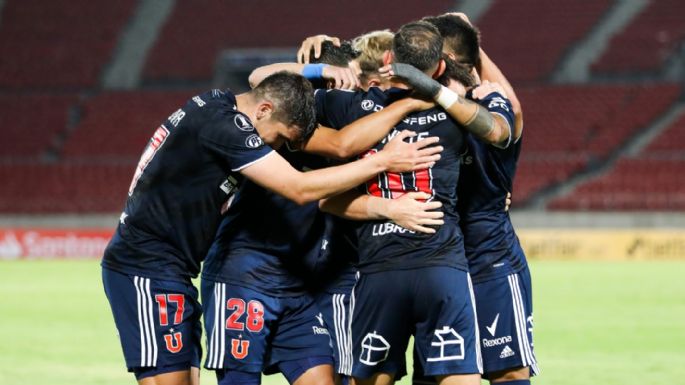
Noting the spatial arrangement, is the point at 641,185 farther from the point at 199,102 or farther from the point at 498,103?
the point at 199,102

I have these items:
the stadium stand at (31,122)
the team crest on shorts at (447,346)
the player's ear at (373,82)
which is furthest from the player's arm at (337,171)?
the stadium stand at (31,122)

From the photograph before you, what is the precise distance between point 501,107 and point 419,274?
1.03 meters

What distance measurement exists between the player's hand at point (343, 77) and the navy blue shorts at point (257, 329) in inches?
46.7

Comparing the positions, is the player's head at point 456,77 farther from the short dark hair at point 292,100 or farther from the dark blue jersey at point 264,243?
the dark blue jersey at point 264,243

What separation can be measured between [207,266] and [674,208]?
2164 cm

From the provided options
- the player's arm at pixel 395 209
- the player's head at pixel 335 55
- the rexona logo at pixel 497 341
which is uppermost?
the player's head at pixel 335 55

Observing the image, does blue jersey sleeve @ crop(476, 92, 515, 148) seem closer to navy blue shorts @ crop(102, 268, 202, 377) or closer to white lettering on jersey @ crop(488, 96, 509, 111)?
white lettering on jersey @ crop(488, 96, 509, 111)

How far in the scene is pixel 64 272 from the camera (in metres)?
20.5

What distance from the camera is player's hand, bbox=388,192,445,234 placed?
5.34 meters

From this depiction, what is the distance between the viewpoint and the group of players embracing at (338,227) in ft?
17.7

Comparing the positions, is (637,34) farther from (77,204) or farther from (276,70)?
(276,70)

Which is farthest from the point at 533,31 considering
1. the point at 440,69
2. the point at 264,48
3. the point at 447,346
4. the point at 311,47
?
Result: the point at 447,346

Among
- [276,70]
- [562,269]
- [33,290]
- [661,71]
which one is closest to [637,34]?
[661,71]

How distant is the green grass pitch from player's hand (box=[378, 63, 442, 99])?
3.95m
